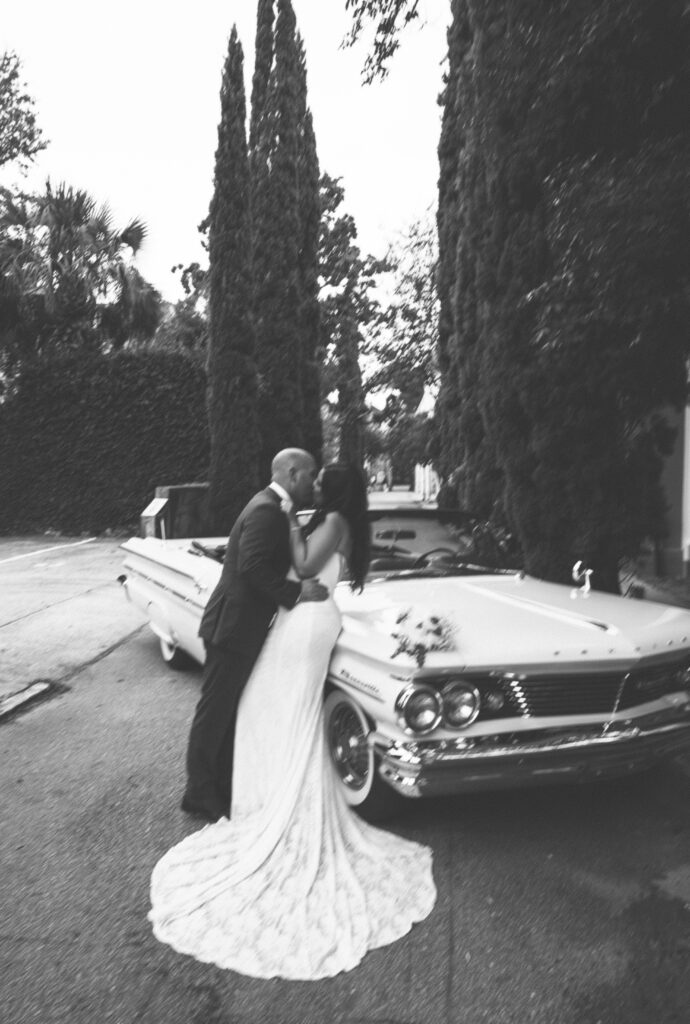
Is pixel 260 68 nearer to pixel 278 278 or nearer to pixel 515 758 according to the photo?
pixel 278 278

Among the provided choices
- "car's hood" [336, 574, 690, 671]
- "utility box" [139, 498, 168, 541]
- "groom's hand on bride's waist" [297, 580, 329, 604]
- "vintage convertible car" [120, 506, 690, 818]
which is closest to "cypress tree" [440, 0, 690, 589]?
"car's hood" [336, 574, 690, 671]

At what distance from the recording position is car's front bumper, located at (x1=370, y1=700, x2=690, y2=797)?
3.32m

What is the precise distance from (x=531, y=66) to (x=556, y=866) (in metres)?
5.41

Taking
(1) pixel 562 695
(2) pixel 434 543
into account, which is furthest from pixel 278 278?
(1) pixel 562 695

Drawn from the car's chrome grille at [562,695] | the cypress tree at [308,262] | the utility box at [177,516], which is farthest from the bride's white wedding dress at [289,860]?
the cypress tree at [308,262]

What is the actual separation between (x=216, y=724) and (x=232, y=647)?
36cm

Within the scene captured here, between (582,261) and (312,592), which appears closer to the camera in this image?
(312,592)

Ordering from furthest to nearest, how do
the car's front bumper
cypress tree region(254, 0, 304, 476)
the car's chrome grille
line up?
1. cypress tree region(254, 0, 304, 476)
2. the car's chrome grille
3. the car's front bumper

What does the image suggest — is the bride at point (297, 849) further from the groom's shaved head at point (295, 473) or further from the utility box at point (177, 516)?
the utility box at point (177, 516)

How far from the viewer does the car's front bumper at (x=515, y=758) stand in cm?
332

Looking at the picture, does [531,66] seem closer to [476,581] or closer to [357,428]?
[476,581]

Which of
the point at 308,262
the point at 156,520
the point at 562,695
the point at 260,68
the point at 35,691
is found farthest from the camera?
the point at 308,262

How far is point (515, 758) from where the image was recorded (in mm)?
3365

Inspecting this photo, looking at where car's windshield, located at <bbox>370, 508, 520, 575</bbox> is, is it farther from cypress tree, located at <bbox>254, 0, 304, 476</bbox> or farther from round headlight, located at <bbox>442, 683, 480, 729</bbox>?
cypress tree, located at <bbox>254, 0, 304, 476</bbox>
